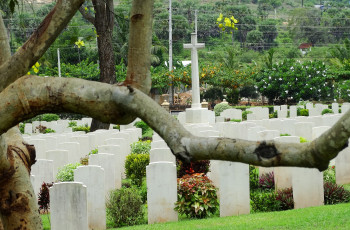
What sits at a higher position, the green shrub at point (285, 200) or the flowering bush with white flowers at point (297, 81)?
the flowering bush with white flowers at point (297, 81)

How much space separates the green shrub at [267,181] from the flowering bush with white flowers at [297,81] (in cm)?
2692

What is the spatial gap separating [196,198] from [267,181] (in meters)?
2.59

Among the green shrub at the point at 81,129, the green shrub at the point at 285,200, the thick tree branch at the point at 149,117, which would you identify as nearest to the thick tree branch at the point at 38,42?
the thick tree branch at the point at 149,117

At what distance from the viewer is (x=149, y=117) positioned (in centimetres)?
429

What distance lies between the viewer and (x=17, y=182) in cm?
578

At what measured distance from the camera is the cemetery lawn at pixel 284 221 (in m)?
8.30

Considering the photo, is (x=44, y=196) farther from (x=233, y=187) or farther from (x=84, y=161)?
(x=84, y=161)

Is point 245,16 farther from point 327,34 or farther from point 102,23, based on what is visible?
point 102,23

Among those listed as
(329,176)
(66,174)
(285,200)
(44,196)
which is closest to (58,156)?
(66,174)

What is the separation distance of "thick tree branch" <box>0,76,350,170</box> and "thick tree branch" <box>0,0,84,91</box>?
50cm

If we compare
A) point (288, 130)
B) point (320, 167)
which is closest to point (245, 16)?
point (288, 130)

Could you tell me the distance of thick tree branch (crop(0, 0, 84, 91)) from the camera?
527cm

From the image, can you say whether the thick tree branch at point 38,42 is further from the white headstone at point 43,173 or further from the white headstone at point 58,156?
the white headstone at point 58,156

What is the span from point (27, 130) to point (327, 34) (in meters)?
70.5
